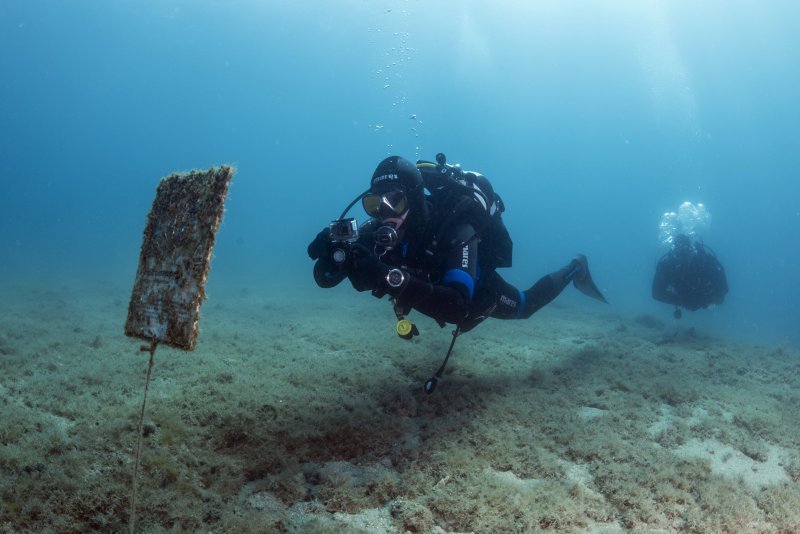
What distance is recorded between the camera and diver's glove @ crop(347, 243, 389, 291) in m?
4.27

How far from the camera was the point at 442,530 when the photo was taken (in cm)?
303

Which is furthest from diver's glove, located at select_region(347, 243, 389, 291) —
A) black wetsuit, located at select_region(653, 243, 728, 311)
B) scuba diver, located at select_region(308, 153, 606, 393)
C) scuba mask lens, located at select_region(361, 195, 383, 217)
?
black wetsuit, located at select_region(653, 243, 728, 311)

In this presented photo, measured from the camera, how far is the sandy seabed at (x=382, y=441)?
3049mm

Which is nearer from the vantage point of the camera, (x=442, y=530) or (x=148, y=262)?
(x=148, y=262)

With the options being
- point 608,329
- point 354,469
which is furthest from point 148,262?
point 608,329

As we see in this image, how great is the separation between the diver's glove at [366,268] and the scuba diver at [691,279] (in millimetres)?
11191

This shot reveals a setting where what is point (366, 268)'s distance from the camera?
4.27 metres

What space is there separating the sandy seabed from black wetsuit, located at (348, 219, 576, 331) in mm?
1129

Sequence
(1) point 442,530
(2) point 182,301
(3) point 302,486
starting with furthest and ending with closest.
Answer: (3) point 302,486
(1) point 442,530
(2) point 182,301

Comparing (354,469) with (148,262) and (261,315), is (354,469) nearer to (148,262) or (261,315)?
(148,262)

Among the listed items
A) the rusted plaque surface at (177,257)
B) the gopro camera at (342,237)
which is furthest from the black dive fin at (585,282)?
the rusted plaque surface at (177,257)

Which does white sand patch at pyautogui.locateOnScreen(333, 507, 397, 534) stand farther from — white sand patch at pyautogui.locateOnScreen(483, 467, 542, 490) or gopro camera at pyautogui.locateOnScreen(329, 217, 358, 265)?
gopro camera at pyautogui.locateOnScreen(329, 217, 358, 265)

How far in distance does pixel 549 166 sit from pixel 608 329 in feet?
504

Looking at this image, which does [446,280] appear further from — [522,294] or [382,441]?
[522,294]
